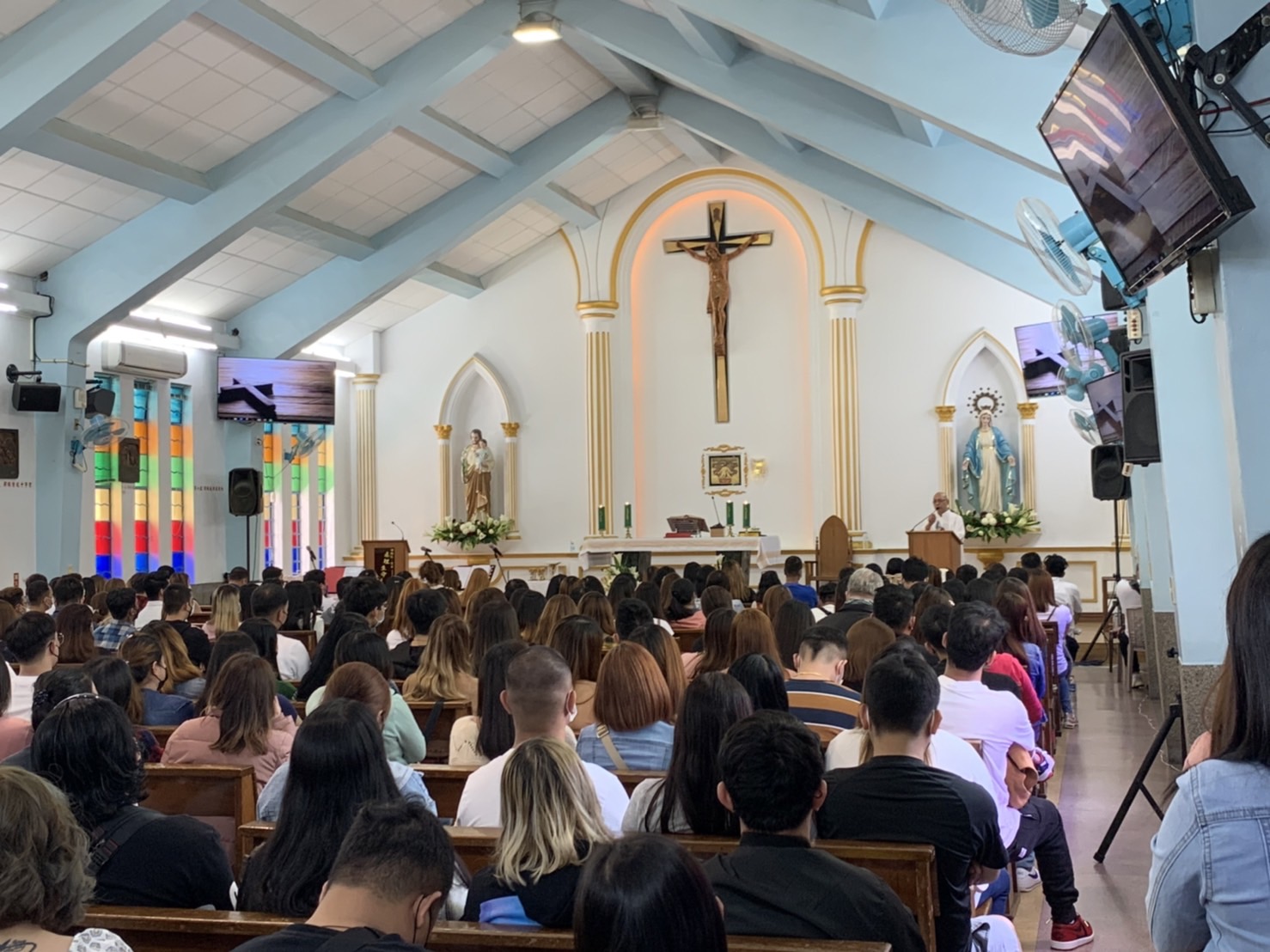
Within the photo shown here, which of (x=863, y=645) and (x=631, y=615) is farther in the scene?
(x=631, y=615)

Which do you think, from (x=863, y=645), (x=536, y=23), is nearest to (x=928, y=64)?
(x=536, y=23)

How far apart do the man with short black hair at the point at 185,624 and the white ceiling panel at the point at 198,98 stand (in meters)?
4.40

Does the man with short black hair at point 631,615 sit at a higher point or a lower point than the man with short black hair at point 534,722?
higher

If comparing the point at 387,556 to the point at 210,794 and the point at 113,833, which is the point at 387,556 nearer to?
the point at 210,794

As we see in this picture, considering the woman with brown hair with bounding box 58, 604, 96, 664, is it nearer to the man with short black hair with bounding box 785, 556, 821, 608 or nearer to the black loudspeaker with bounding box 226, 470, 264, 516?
the man with short black hair with bounding box 785, 556, 821, 608

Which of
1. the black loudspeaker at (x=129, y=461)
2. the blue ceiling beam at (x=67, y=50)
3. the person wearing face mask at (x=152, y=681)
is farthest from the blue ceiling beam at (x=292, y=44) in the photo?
the person wearing face mask at (x=152, y=681)

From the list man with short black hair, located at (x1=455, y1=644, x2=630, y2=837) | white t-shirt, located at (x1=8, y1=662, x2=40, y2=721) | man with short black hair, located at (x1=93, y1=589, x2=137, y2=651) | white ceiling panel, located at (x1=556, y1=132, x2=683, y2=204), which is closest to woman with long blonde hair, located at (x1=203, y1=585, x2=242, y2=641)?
man with short black hair, located at (x1=93, y1=589, x2=137, y2=651)

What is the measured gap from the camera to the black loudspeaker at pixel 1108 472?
971 centimetres

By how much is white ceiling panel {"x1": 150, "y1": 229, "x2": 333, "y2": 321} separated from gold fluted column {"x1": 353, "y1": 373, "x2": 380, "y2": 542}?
2905mm

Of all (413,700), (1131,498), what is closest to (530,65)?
(1131,498)

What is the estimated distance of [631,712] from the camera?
4.07 meters

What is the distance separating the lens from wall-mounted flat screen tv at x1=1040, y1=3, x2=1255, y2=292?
12.0 feet

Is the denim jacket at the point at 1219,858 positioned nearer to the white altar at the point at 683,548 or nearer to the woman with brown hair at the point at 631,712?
the woman with brown hair at the point at 631,712

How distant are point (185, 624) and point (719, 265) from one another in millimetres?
10606
